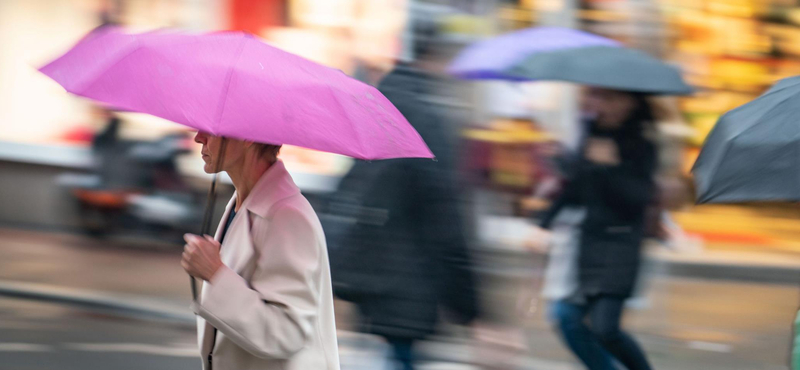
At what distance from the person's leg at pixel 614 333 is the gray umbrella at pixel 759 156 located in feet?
6.28

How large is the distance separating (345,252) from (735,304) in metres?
6.37

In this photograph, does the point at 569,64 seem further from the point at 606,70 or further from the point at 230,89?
the point at 230,89

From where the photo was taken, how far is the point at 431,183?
4.64 meters

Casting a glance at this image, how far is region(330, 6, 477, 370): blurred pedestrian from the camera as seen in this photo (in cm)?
458

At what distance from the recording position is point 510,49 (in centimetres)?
622

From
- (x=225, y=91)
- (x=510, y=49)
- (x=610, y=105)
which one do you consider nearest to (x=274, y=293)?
(x=225, y=91)

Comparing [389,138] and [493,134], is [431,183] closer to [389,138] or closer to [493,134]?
[389,138]

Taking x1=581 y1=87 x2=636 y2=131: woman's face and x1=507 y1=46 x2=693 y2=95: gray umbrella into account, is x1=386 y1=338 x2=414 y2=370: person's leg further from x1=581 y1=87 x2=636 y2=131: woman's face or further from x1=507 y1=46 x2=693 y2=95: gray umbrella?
x1=507 y1=46 x2=693 y2=95: gray umbrella

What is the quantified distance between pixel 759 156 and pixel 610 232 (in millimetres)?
2137

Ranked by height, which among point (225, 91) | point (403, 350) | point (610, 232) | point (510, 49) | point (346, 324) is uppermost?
point (225, 91)

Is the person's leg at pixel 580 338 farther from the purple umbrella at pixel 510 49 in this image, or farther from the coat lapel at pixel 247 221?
the coat lapel at pixel 247 221

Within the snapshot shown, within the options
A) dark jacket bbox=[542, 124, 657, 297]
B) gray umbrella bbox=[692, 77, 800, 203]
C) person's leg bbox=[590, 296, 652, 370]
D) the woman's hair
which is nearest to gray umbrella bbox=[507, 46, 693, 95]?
dark jacket bbox=[542, 124, 657, 297]

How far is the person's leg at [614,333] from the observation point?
523 centimetres

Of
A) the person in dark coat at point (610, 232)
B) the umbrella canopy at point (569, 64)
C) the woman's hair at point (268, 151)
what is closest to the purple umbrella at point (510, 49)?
the umbrella canopy at point (569, 64)
